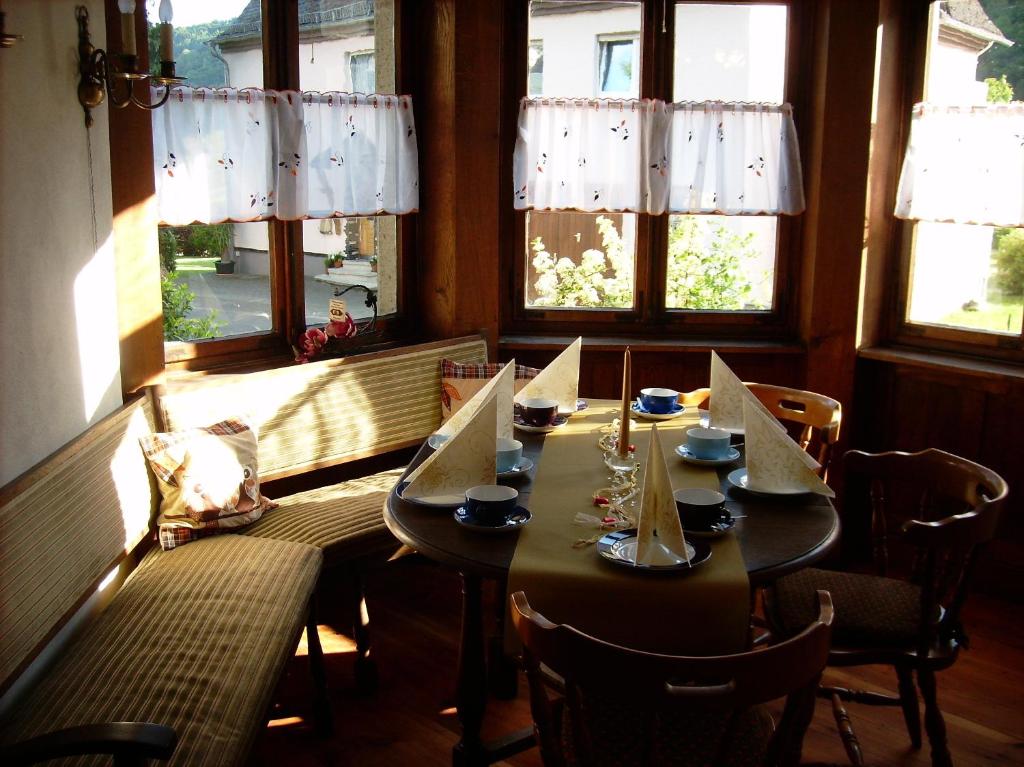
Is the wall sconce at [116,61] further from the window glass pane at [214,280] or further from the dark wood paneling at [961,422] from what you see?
the dark wood paneling at [961,422]

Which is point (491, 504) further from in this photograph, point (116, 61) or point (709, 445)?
point (116, 61)

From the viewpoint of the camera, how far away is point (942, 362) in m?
3.75

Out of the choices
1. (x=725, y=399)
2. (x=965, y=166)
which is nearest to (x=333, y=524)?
(x=725, y=399)

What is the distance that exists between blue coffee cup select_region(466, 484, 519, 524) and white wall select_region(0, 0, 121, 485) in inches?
39.2

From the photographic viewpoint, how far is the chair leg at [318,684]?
2711 millimetres

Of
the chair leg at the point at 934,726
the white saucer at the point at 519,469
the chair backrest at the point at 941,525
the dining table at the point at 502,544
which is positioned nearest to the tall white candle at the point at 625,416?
the dining table at the point at 502,544

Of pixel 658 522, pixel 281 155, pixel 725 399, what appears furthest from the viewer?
pixel 281 155

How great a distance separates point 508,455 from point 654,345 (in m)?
1.62

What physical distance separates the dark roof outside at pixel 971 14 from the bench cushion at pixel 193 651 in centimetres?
301

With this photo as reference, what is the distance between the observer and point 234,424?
3033 mm

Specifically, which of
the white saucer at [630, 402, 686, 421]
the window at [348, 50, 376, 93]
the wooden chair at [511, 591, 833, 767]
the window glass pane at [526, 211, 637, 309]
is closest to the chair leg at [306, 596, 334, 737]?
the wooden chair at [511, 591, 833, 767]

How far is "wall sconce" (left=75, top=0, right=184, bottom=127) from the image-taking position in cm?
257

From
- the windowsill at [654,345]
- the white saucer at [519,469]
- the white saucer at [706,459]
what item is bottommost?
the white saucer at [519,469]

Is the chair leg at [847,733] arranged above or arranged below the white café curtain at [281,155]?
below
